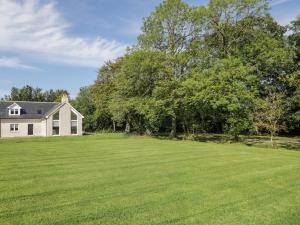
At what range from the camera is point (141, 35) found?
3350cm

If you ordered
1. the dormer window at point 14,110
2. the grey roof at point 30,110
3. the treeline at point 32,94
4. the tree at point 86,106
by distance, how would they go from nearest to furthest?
the grey roof at point 30,110 < the dormer window at point 14,110 < the tree at point 86,106 < the treeline at point 32,94

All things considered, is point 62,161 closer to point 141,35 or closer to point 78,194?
point 78,194

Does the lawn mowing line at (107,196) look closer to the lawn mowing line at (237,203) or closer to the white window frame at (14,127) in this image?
the lawn mowing line at (237,203)

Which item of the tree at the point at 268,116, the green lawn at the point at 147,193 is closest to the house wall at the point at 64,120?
the tree at the point at 268,116

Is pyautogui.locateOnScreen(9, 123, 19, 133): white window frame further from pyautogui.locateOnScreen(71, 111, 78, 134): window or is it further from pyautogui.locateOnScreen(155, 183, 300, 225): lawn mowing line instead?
pyautogui.locateOnScreen(155, 183, 300, 225): lawn mowing line

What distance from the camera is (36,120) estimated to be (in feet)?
132

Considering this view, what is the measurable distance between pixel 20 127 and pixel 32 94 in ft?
124

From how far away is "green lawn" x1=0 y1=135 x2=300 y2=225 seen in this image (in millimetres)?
6531

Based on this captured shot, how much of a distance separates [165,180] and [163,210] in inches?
125

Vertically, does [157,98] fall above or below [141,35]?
below

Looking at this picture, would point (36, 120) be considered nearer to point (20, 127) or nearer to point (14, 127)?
point (20, 127)

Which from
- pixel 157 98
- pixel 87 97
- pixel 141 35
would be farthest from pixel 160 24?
pixel 87 97

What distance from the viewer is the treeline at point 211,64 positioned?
93.4ft

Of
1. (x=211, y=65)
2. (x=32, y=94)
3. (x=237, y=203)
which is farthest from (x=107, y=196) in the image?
(x=32, y=94)
